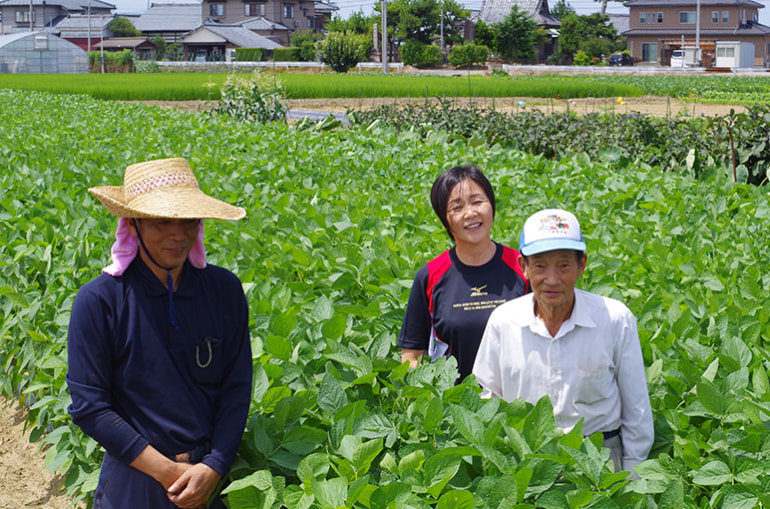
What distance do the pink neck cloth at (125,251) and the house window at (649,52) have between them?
8189 cm

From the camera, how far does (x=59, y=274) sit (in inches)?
160

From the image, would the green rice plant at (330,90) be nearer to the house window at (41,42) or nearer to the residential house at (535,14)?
the house window at (41,42)

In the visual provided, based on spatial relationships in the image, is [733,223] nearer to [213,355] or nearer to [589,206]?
[589,206]

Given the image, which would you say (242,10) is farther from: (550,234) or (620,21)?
(550,234)

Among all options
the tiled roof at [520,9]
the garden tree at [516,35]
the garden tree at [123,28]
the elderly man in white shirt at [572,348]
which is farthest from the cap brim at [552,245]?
the garden tree at [123,28]

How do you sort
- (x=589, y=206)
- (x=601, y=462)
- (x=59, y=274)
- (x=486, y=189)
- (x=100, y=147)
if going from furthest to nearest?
(x=100, y=147) < (x=589, y=206) < (x=59, y=274) < (x=486, y=189) < (x=601, y=462)

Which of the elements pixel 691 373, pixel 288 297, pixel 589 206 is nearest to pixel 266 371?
pixel 288 297

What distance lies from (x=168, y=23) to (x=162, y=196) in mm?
98128

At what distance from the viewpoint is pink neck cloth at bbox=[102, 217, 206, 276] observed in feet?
7.34

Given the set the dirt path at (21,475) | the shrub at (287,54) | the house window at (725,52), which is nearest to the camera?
the dirt path at (21,475)

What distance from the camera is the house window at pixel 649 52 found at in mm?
77625

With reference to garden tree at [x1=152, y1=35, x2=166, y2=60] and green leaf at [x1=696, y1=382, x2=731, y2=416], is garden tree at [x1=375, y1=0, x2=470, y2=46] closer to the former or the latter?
garden tree at [x1=152, y1=35, x2=166, y2=60]

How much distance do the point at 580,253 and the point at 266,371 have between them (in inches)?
39.7

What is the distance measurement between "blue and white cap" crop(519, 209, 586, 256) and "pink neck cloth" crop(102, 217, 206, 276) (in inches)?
36.4
